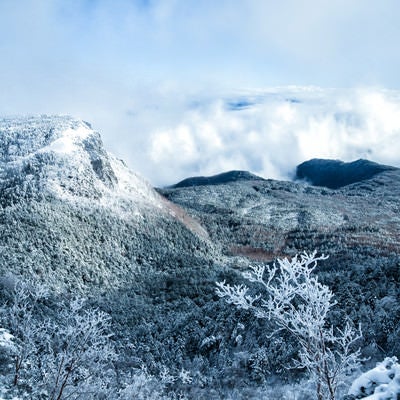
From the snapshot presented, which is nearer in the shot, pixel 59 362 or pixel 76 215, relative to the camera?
pixel 59 362

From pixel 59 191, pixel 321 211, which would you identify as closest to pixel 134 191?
pixel 59 191

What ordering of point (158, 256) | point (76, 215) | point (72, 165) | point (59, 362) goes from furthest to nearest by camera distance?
1. point (72, 165)
2. point (158, 256)
3. point (76, 215)
4. point (59, 362)

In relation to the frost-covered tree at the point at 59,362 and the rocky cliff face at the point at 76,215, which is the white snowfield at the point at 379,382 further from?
the rocky cliff face at the point at 76,215

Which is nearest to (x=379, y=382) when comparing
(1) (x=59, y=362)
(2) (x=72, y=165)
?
(1) (x=59, y=362)

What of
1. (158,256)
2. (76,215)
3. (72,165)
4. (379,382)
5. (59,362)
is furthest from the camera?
(72,165)

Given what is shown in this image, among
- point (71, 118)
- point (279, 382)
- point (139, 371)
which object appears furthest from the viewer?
point (71, 118)

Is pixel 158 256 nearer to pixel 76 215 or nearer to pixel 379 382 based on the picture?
pixel 76 215

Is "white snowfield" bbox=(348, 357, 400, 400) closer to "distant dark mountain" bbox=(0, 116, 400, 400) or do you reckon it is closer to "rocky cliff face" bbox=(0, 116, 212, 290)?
"distant dark mountain" bbox=(0, 116, 400, 400)

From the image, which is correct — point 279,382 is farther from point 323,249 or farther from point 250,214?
point 250,214

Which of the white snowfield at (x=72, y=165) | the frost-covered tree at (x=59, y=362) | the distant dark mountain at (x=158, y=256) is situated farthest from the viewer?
the white snowfield at (x=72, y=165)

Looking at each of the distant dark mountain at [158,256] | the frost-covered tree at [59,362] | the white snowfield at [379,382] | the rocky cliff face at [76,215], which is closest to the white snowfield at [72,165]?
the rocky cliff face at [76,215]

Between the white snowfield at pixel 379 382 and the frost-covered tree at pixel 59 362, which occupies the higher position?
the white snowfield at pixel 379 382
